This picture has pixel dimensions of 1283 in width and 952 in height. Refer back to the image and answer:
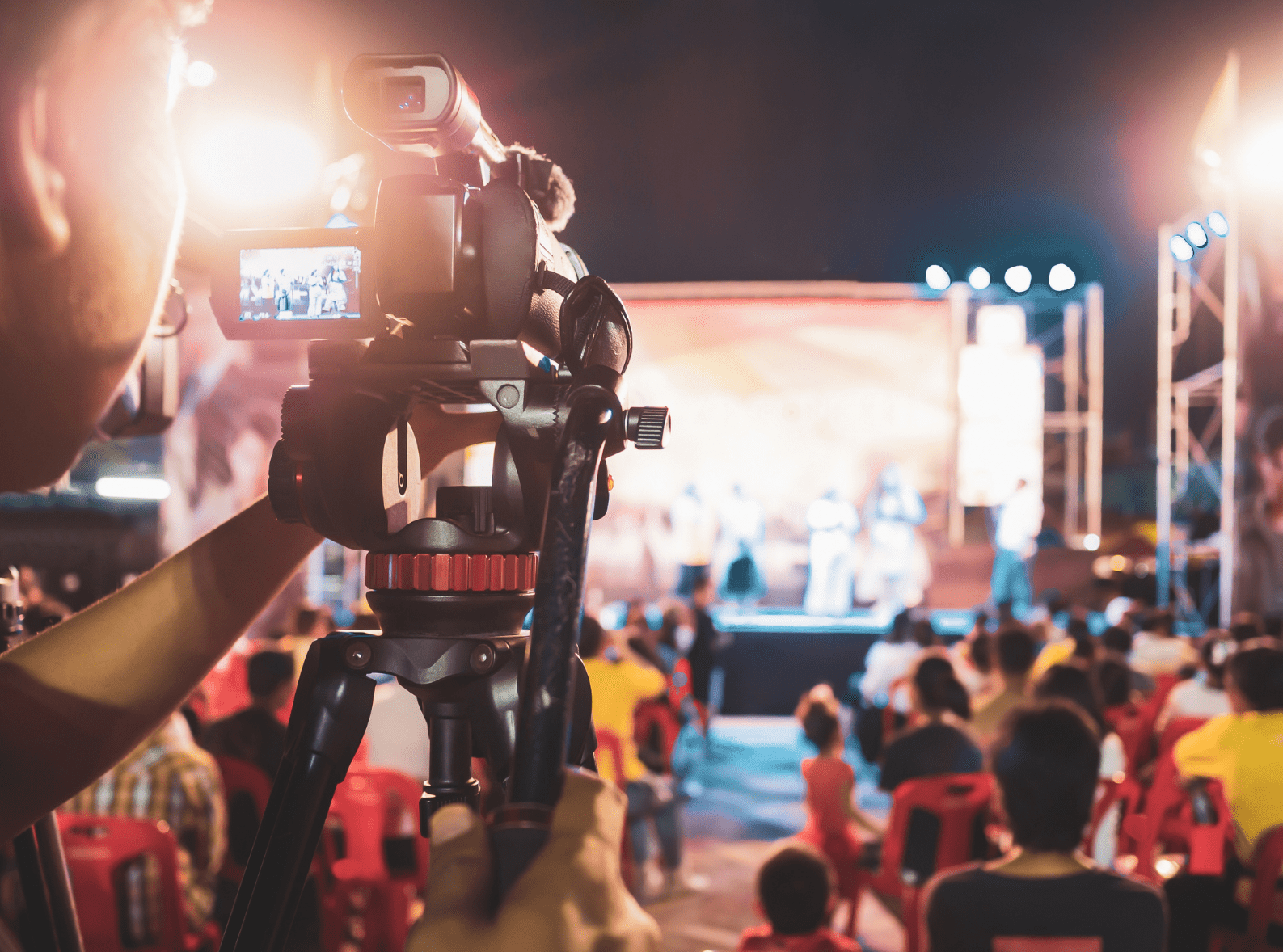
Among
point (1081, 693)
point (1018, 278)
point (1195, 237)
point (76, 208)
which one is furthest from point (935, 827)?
point (1195, 237)

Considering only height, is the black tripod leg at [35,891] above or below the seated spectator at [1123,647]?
above

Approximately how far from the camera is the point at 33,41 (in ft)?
1.57

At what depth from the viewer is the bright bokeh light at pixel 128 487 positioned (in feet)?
29.6

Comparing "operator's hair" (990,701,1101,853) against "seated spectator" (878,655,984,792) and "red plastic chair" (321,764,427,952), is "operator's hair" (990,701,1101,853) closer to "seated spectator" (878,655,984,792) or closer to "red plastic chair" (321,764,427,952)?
"seated spectator" (878,655,984,792)

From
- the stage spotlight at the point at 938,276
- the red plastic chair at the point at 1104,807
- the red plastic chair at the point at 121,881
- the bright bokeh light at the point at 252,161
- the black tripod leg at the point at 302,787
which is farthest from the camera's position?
the stage spotlight at the point at 938,276

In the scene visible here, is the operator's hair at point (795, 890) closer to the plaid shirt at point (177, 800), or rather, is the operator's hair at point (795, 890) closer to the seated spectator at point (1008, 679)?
the plaid shirt at point (177, 800)

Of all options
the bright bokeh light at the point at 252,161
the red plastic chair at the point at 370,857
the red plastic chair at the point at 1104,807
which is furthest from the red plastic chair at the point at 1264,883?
the bright bokeh light at the point at 252,161

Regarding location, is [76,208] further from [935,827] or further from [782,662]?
[782,662]

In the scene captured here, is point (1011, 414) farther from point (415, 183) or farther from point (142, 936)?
point (415, 183)

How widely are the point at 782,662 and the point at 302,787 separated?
7.31m

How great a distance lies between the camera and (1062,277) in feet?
27.7

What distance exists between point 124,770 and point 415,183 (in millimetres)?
2200

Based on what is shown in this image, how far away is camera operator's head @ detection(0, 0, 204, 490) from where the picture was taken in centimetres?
48

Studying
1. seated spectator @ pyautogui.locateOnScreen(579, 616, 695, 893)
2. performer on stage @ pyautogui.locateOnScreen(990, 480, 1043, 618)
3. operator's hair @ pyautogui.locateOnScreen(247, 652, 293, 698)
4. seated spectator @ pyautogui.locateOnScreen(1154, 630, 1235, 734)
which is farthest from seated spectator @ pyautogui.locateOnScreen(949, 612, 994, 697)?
Answer: performer on stage @ pyautogui.locateOnScreen(990, 480, 1043, 618)
